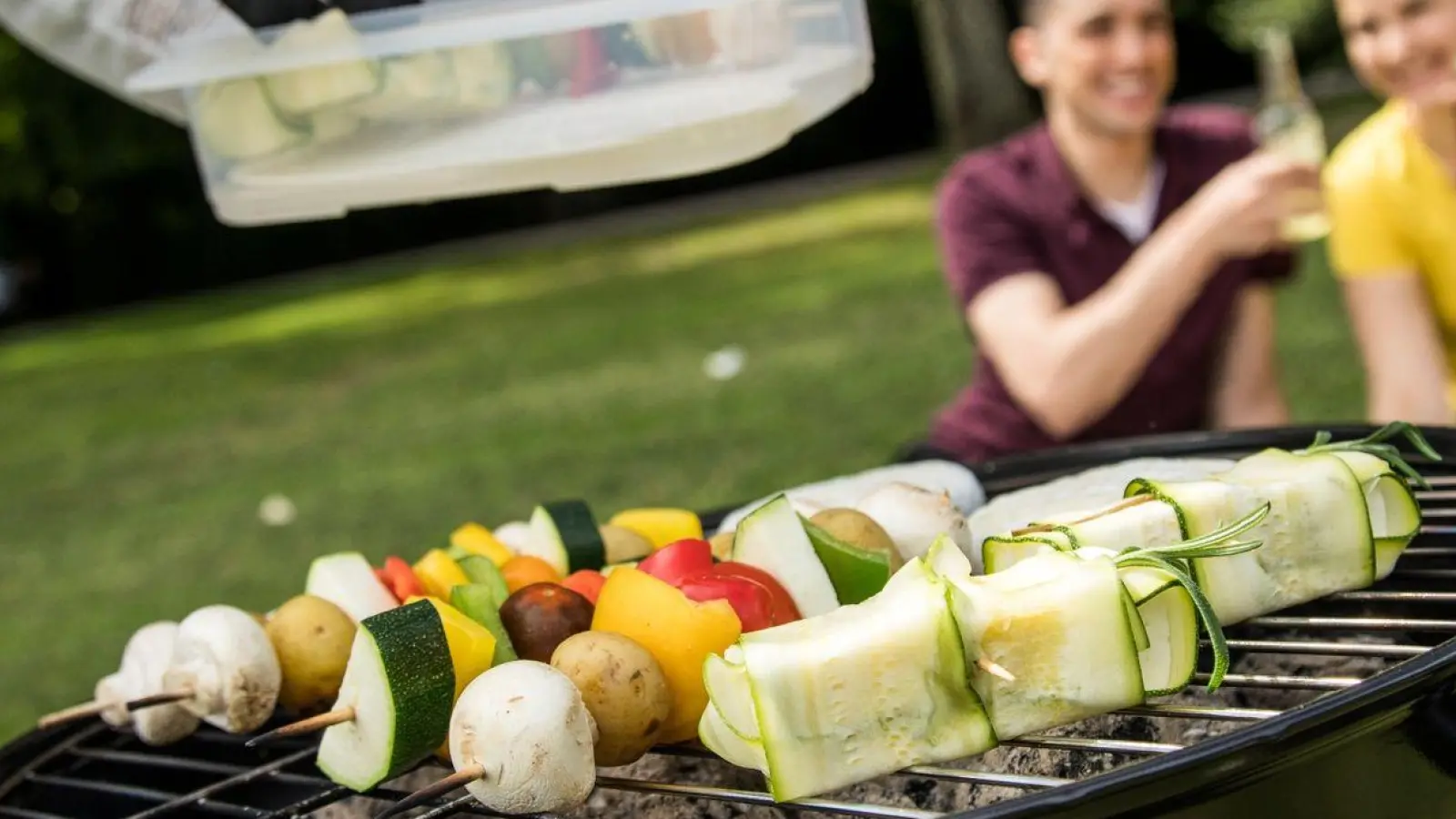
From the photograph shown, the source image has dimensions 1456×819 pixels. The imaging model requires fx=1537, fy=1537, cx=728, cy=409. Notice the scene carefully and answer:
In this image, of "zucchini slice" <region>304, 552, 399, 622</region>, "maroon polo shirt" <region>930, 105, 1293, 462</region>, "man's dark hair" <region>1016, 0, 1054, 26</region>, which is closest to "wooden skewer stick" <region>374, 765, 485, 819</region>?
"zucchini slice" <region>304, 552, 399, 622</region>

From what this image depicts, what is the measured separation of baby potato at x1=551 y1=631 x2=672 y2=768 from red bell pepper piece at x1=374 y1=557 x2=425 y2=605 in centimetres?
42

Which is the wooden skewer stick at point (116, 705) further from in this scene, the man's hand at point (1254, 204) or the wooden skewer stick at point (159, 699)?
the man's hand at point (1254, 204)

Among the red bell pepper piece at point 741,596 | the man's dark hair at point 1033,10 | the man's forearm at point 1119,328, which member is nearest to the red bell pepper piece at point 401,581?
the red bell pepper piece at point 741,596

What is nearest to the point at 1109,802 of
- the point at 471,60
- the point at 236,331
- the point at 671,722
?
the point at 671,722

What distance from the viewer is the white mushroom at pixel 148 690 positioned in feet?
6.38

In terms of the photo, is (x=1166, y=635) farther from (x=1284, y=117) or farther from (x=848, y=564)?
(x=1284, y=117)

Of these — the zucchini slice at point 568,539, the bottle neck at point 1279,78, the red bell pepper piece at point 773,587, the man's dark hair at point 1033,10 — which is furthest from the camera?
the bottle neck at point 1279,78

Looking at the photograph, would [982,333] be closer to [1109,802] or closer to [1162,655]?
[1162,655]

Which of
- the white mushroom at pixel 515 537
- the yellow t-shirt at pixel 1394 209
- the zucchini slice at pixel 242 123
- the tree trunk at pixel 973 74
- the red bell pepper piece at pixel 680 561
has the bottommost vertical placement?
the red bell pepper piece at pixel 680 561

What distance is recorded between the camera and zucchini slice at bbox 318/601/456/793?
1.64m

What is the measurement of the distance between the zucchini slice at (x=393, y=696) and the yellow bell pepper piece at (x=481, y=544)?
0.53 m

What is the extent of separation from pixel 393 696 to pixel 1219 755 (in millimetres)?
834

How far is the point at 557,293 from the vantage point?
40.8ft

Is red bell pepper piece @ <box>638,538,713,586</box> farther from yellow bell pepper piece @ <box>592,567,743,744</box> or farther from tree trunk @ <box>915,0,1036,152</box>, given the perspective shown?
tree trunk @ <box>915,0,1036,152</box>
